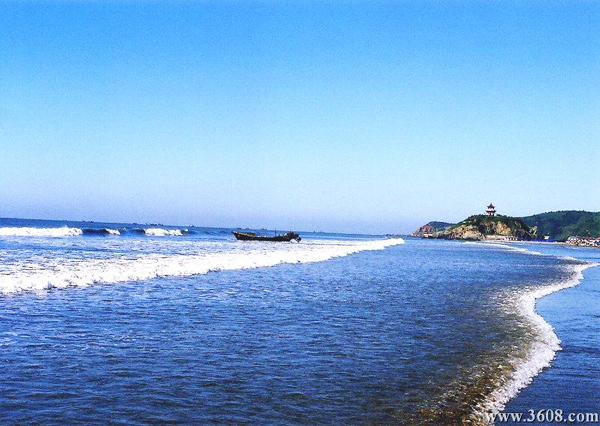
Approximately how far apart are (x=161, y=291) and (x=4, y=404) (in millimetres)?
12373

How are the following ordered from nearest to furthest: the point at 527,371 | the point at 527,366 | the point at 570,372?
the point at 527,371 < the point at 570,372 < the point at 527,366

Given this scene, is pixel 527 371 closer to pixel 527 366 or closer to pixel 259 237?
pixel 527 366

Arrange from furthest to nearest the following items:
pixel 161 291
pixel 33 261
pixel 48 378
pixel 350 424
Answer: pixel 33 261, pixel 161 291, pixel 48 378, pixel 350 424

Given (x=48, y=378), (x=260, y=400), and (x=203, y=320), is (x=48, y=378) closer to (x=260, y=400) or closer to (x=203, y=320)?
(x=260, y=400)

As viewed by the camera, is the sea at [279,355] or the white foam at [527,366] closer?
the sea at [279,355]

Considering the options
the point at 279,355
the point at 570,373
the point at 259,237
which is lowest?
the point at 570,373

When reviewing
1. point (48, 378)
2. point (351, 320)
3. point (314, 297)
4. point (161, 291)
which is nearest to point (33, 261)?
point (161, 291)

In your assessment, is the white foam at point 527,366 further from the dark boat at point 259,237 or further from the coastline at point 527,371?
the dark boat at point 259,237

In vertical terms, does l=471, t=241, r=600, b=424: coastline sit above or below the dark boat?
below

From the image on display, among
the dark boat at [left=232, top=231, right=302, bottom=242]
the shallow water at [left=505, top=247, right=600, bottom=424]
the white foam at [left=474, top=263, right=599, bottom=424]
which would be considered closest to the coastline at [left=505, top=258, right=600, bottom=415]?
the shallow water at [left=505, top=247, right=600, bottom=424]

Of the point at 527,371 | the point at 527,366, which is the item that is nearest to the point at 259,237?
the point at 527,366

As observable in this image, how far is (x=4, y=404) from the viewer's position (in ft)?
23.0

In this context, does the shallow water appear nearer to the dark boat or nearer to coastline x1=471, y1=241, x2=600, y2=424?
coastline x1=471, y1=241, x2=600, y2=424

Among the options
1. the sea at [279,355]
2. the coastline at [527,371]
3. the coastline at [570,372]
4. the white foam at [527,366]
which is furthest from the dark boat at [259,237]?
the coastline at [527,371]
